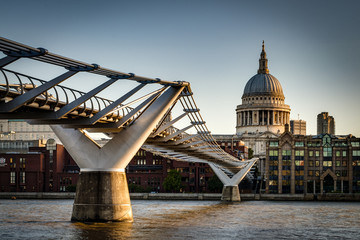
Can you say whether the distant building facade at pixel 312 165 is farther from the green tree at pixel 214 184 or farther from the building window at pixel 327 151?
the green tree at pixel 214 184

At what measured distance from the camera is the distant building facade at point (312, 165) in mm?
120750

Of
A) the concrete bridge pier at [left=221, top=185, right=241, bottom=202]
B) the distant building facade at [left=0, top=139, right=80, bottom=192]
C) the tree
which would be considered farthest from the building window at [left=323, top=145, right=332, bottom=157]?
the distant building facade at [left=0, top=139, right=80, bottom=192]

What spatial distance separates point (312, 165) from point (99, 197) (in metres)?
87.2

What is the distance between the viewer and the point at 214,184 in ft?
401

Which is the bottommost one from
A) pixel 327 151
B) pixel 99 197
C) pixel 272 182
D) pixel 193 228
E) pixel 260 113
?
pixel 193 228

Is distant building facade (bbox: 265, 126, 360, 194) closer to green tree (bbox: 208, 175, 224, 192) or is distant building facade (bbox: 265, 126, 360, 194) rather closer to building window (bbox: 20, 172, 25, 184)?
green tree (bbox: 208, 175, 224, 192)

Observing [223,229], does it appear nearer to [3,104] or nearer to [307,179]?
[3,104]

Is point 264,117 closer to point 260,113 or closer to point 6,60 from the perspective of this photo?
point 260,113

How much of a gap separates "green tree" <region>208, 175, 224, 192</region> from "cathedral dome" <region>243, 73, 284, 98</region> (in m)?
65.5

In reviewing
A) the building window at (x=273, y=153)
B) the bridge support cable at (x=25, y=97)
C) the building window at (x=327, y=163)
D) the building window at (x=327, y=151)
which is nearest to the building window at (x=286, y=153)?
the building window at (x=273, y=153)

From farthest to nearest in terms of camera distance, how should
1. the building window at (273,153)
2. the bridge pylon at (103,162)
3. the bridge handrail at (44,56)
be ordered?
the building window at (273,153), the bridge pylon at (103,162), the bridge handrail at (44,56)

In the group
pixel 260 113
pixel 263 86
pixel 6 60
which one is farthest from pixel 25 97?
pixel 263 86

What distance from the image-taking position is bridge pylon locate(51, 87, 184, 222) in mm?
41500

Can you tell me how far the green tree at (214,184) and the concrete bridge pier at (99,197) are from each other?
8039 cm
